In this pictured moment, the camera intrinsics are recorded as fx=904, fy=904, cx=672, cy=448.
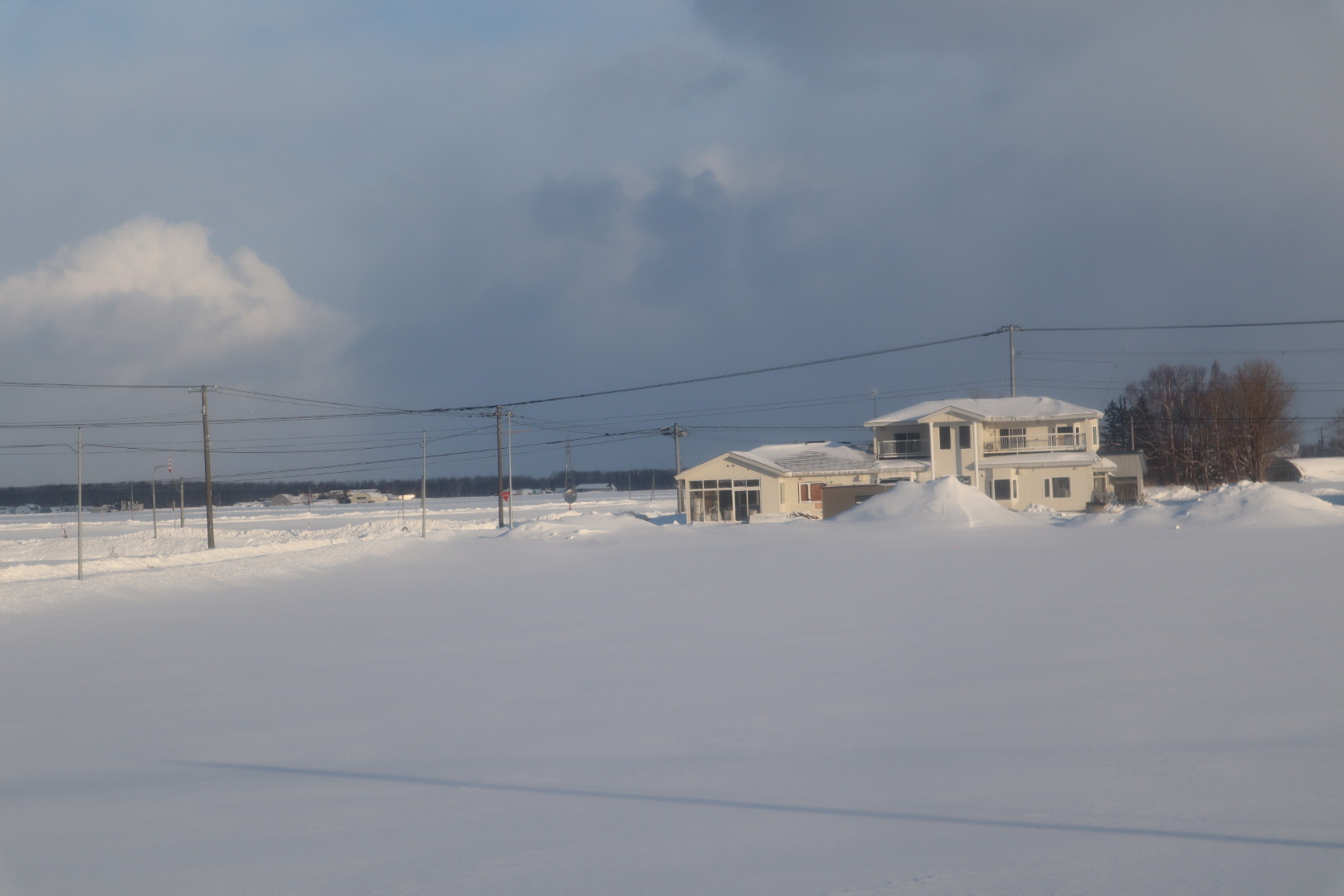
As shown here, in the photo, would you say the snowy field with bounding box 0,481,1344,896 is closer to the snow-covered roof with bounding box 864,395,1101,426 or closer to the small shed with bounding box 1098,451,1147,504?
the snow-covered roof with bounding box 864,395,1101,426

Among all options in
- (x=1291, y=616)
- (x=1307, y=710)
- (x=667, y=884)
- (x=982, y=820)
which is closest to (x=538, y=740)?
(x=667, y=884)

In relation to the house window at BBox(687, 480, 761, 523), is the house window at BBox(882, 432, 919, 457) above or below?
above

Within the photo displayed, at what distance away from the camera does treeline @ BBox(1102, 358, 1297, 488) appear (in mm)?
62188

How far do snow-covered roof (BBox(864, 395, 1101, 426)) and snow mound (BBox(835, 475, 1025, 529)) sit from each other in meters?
9.73

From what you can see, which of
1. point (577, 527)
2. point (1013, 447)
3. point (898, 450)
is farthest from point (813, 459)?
point (577, 527)

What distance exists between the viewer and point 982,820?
560 cm

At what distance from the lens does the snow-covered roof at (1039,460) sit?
152 ft

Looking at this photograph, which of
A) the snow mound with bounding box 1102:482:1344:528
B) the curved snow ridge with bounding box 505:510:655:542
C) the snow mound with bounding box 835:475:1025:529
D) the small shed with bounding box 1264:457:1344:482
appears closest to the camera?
the snow mound with bounding box 1102:482:1344:528

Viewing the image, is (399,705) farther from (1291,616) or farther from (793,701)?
(1291,616)

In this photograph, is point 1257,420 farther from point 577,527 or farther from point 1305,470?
point 577,527

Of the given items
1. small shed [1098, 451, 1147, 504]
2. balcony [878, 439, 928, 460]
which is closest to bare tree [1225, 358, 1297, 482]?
small shed [1098, 451, 1147, 504]

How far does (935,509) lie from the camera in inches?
1446

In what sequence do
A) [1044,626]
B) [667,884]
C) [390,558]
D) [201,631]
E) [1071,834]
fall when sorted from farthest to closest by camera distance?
[390,558] → [201,631] → [1044,626] → [1071,834] → [667,884]

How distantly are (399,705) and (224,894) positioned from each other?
4.15m
